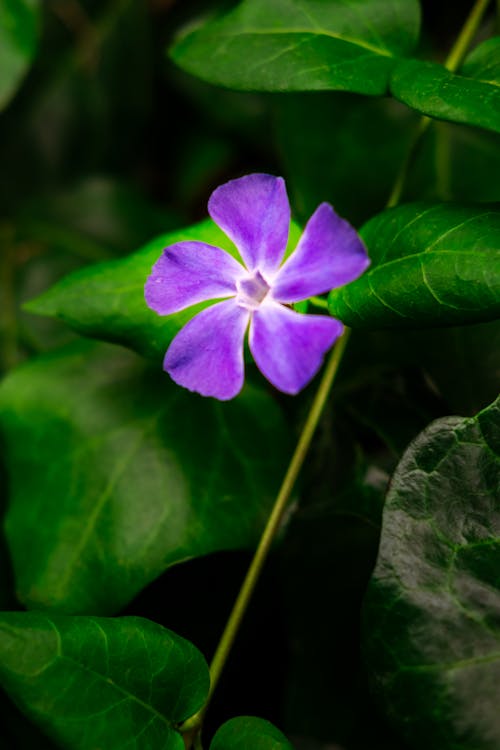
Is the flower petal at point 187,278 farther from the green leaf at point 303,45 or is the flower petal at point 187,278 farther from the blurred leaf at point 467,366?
the blurred leaf at point 467,366

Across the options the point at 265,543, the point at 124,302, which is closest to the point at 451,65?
the point at 124,302

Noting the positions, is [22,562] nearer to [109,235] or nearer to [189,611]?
[189,611]

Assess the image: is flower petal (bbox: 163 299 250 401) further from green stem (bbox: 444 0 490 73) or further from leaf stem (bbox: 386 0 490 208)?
green stem (bbox: 444 0 490 73)

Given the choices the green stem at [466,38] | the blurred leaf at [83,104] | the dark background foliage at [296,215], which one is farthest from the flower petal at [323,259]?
the blurred leaf at [83,104]

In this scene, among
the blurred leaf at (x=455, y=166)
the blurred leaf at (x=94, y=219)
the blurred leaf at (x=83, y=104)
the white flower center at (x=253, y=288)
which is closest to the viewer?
the white flower center at (x=253, y=288)

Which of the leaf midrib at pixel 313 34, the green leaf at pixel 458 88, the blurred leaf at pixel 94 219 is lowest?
the blurred leaf at pixel 94 219

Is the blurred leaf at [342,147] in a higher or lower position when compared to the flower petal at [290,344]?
higher

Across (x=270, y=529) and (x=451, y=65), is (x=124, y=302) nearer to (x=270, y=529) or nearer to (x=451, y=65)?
(x=270, y=529)
